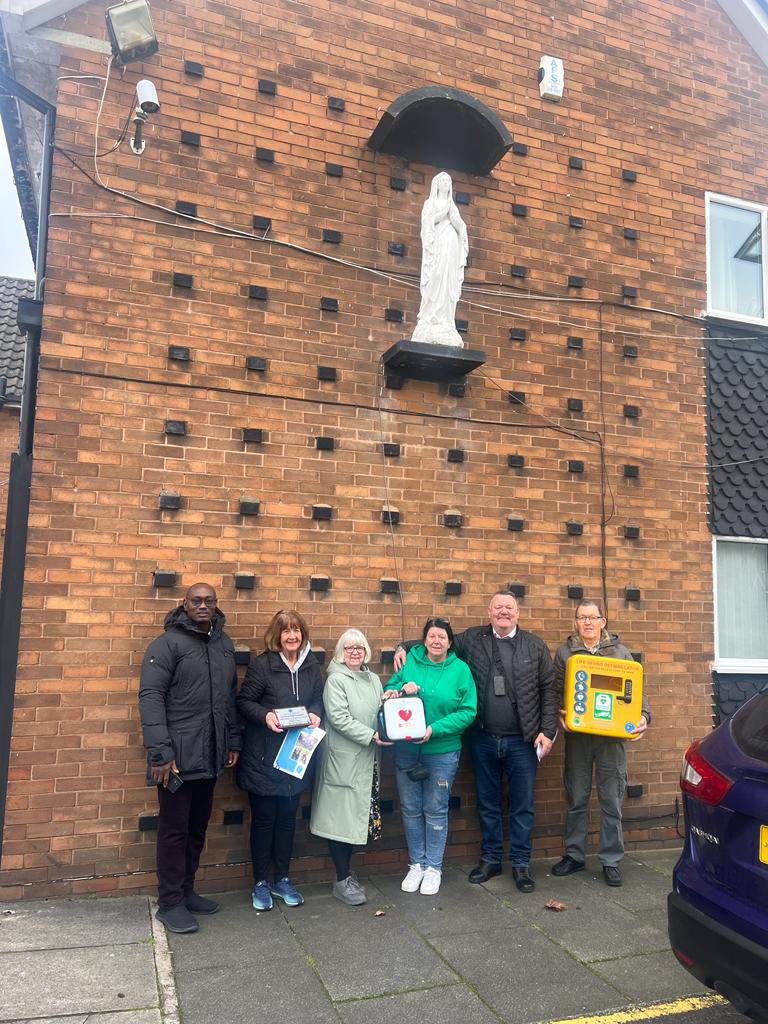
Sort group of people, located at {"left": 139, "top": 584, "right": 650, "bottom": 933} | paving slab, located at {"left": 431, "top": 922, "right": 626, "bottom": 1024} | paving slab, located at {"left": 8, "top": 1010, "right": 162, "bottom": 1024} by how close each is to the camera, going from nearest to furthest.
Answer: paving slab, located at {"left": 8, "top": 1010, "right": 162, "bottom": 1024} → paving slab, located at {"left": 431, "top": 922, "right": 626, "bottom": 1024} → group of people, located at {"left": 139, "top": 584, "right": 650, "bottom": 933}

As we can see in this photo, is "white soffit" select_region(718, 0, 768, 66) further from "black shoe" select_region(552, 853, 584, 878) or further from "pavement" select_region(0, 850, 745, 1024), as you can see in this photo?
"pavement" select_region(0, 850, 745, 1024)

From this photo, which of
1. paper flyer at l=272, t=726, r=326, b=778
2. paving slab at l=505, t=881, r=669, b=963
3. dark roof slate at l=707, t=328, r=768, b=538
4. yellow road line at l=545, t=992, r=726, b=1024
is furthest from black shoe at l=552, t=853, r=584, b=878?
dark roof slate at l=707, t=328, r=768, b=538

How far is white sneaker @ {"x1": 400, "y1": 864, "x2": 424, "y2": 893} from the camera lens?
5.24m

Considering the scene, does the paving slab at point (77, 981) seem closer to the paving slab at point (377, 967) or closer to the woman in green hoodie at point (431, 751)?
the paving slab at point (377, 967)

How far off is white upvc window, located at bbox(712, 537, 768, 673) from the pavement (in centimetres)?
254

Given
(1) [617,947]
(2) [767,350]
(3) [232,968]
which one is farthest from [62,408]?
(2) [767,350]

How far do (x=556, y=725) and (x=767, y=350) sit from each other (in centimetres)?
427

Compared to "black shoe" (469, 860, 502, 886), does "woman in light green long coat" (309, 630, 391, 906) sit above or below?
above

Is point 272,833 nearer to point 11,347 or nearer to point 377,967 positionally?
point 377,967

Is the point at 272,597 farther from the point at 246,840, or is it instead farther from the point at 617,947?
the point at 617,947

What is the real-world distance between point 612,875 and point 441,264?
14.9 ft

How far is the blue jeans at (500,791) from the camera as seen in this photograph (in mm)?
5492

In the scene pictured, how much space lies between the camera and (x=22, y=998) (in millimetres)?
3666

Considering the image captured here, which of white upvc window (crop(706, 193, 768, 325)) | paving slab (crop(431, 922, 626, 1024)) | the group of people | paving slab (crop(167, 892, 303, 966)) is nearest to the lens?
paving slab (crop(431, 922, 626, 1024))
